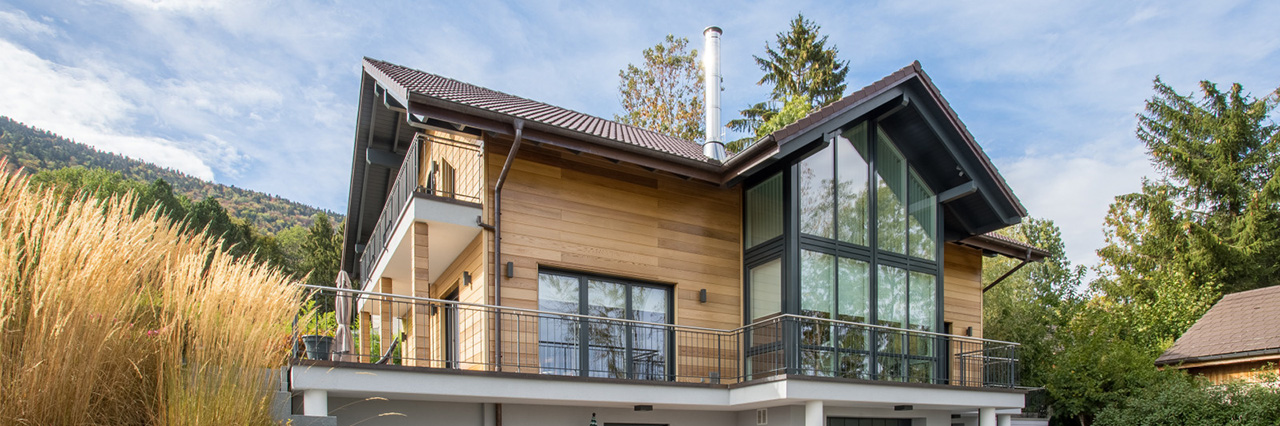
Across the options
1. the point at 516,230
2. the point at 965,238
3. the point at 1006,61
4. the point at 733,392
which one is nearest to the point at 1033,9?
the point at 1006,61

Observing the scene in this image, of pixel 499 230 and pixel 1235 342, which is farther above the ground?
pixel 499 230

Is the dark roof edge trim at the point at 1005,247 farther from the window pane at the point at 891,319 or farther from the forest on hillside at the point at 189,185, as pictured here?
the forest on hillside at the point at 189,185

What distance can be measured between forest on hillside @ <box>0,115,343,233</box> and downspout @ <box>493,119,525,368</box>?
3251cm

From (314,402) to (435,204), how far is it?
282 cm

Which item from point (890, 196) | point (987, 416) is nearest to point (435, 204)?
point (890, 196)

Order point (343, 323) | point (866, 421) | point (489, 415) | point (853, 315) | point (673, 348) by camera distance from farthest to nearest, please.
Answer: point (866, 421)
point (853, 315)
point (673, 348)
point (489, 415)
point (343, 323)

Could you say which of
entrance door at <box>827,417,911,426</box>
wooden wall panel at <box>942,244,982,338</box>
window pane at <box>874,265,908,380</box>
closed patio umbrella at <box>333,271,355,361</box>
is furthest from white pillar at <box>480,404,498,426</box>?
wooden wall panel at <box>942,244,982,338</box>

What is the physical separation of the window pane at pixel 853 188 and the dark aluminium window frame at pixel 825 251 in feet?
0.21

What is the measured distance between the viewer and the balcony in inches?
379

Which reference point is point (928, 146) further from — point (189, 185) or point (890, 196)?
point (189, 185)

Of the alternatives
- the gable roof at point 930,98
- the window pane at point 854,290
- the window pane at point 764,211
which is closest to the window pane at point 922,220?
the gable roof at point 930,98

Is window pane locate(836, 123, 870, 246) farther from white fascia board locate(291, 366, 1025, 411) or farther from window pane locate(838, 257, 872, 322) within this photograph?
white fascia board locate(291, 366, 1025, 411)

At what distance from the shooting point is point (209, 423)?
4.66 meters

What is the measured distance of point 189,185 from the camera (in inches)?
1741
